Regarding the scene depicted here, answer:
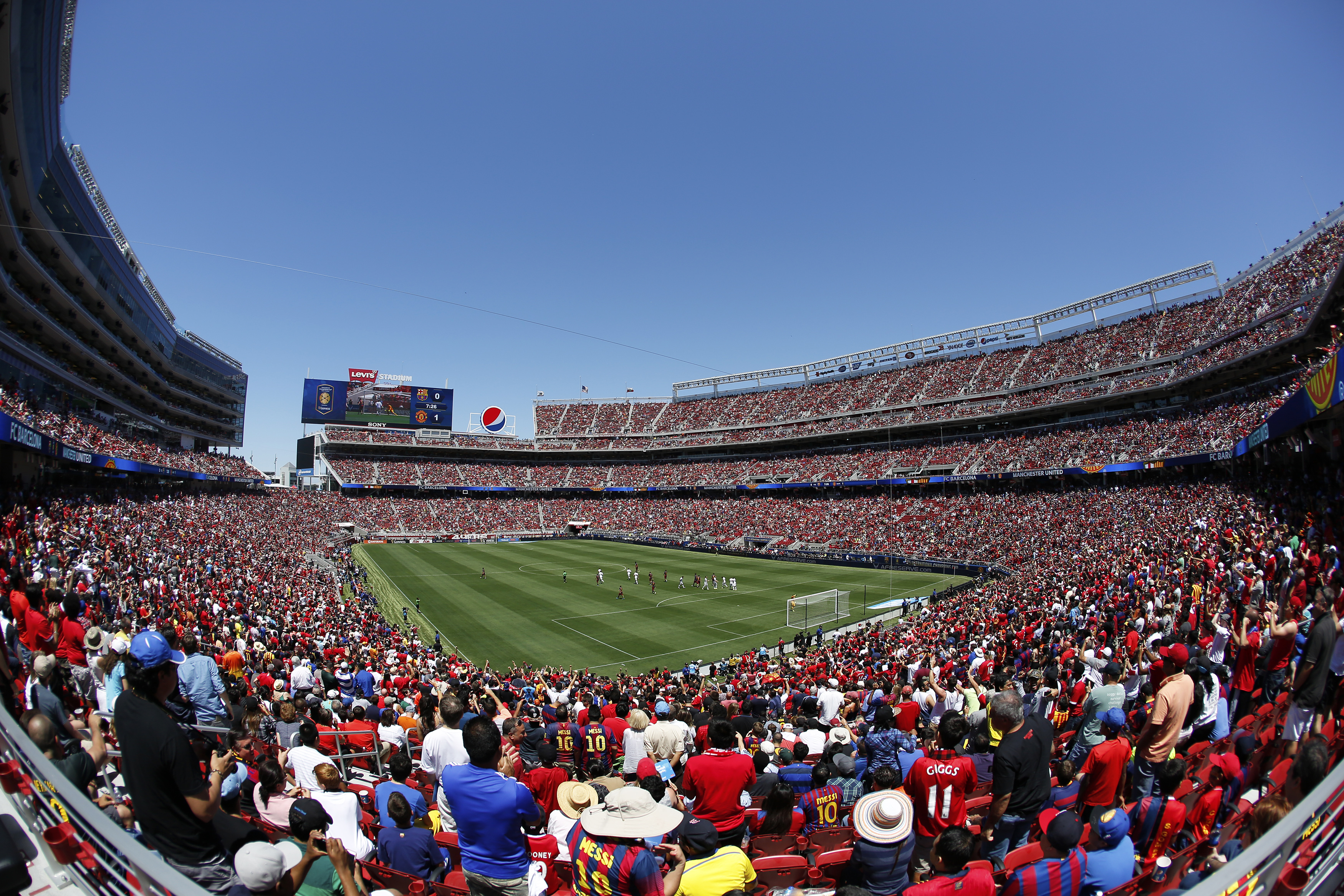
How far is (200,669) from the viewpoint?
6.62 metres

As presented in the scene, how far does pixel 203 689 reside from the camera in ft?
21.6

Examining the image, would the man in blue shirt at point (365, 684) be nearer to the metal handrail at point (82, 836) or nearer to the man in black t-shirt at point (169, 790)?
the metal handrail at point (82, 836)

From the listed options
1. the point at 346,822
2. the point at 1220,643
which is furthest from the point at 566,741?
the point at 1220,643

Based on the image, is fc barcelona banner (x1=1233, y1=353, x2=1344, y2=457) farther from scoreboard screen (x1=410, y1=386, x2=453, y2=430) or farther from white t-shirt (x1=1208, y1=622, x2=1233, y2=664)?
scoreboard screen (x1=410, y1=386, x2=453, y2=430)

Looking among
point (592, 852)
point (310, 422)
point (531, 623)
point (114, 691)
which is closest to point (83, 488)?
point (531, 623)

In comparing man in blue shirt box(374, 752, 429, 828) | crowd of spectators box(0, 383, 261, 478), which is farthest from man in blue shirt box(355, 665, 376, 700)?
crowd of spectators box(0, 383, 261, 478)

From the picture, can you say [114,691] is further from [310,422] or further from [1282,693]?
[310,422]

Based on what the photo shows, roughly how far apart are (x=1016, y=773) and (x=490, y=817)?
4103 mm

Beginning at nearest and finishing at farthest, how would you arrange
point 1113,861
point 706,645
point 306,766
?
point 1113,861 < point 306,766 < point 706,645

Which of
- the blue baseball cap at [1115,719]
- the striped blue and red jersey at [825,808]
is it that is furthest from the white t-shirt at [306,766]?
the blue baseball cap at [1115,719]

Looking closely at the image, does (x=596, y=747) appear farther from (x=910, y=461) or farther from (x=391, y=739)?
(x=910, y=461)

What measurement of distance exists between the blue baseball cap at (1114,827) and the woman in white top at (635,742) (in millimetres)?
4578

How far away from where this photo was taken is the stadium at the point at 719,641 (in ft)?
12.3

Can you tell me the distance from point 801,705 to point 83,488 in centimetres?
3920
